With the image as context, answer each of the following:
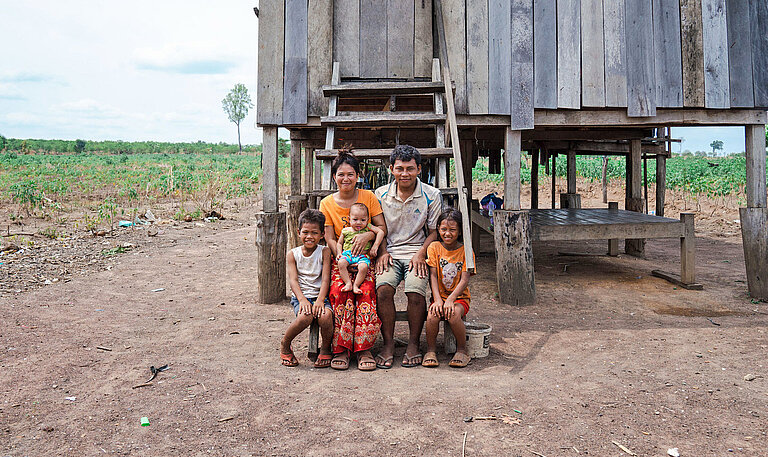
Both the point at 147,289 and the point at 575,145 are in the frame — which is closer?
the point at 147,289

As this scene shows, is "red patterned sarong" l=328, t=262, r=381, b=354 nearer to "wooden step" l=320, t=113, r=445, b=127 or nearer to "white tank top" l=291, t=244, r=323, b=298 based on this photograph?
"white tank top" l=291, t=244, r=323, b=298

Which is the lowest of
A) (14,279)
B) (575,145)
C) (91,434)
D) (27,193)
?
(91,434)

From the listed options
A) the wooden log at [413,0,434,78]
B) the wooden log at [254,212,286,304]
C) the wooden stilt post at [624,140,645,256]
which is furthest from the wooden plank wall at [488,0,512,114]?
the wooden stilt post at [624,140,645,256]

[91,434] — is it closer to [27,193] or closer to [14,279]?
[14,279]

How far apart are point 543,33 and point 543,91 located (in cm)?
63

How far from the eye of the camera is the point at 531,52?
608 centimetres

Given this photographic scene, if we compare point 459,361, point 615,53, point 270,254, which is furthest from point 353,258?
point 615,53

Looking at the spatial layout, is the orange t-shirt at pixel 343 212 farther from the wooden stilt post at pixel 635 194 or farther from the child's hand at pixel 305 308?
the wooden stilt post at pixel 635 194

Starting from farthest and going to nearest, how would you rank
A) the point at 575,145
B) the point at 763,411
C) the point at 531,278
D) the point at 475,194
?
the point at 475,194 → the point at 575,145 → the point at 531,278 → the point at 763,411

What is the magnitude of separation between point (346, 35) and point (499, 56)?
1.70 meters

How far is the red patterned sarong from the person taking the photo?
4.14m

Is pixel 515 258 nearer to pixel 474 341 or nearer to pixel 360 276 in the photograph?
pixel 474 341

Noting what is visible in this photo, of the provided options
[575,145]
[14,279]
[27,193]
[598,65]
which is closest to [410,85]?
[598,65]

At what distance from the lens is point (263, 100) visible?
6.12 m
